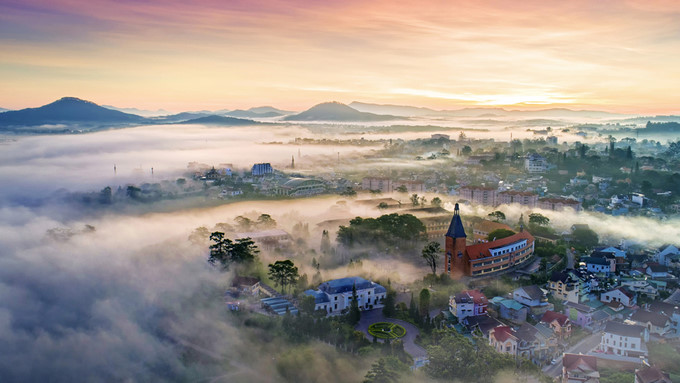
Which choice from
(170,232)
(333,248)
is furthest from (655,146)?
(170,232)

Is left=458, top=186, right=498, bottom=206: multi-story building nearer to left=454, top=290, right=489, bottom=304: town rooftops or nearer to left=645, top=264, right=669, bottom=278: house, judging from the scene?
left=645, top=264, right=669, bottom=278: house

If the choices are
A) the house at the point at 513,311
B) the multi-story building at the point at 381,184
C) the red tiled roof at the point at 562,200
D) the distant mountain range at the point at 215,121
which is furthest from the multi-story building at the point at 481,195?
the distant mountain range at the point at 215,121

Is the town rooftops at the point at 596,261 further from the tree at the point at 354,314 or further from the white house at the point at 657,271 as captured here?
the tree at the point at 354,314

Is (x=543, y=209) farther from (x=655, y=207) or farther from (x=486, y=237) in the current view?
(x=486, y=237)

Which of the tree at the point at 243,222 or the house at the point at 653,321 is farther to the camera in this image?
the tree at the point at 243,222

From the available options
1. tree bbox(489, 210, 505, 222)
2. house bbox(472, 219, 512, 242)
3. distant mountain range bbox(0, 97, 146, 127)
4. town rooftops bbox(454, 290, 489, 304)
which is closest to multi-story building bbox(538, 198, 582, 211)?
tree bbox(489, 210, 505, 222)

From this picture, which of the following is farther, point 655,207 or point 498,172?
point 498,172
